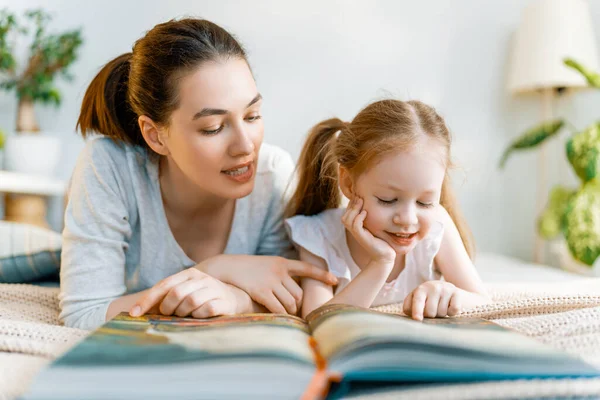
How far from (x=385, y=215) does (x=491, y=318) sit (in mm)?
234

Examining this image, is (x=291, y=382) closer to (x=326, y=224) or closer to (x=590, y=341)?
(x=590, y=341)

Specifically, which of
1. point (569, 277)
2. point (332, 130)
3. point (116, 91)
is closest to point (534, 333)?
point (332, 130)

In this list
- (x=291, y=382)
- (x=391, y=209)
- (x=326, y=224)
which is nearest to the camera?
(x=291, y=382)

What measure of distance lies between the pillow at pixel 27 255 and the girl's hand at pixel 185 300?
600 millimetres

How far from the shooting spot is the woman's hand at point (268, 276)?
40.8 inches

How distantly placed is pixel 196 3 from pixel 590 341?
2471mm

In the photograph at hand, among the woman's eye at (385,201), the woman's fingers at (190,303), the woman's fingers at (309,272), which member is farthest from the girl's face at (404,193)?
the woman's fingers at (190,303)

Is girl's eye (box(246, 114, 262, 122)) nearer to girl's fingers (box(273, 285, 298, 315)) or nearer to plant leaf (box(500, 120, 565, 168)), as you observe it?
girl's fingers (box(273, 285, 298, 315))

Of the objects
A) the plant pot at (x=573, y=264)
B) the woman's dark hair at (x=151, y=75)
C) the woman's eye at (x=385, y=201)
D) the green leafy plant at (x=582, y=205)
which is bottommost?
the plant pot at (x=573, y=264)

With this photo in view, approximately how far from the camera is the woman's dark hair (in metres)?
1.12

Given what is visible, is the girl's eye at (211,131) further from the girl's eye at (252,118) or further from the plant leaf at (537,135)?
the plant leaf at (537,135)

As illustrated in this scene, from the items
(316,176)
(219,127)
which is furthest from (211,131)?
(316,176)

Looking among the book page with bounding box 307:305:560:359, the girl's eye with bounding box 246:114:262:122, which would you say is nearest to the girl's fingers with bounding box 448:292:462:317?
the book page with bounding box 307:305:560:359

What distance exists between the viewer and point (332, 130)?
1.28m
